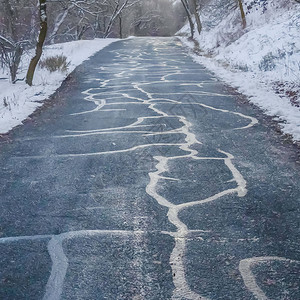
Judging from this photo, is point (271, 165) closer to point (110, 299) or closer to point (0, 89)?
point (110, 299)

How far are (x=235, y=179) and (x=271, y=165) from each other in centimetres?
64

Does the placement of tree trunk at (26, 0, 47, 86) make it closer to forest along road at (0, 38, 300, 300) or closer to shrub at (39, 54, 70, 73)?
shrub at (39, 54, 70, 73)

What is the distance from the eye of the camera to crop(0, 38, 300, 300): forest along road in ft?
7.76

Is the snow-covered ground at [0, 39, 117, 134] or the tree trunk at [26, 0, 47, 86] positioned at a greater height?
the tree trunk at [26, 0, 47, 86]

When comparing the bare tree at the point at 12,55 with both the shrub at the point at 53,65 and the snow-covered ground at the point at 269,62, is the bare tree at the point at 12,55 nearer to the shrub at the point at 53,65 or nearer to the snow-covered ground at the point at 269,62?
the shrub at the point at 53,65

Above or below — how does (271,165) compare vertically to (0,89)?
below

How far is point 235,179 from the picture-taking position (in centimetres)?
394

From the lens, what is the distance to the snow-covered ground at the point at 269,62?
23.2 feet

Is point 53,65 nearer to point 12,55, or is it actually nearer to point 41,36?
point 12,55

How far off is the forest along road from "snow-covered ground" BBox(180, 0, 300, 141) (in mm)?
740

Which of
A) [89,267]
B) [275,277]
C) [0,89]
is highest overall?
[0,89]

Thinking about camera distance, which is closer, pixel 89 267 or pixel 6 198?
pixel 89 267

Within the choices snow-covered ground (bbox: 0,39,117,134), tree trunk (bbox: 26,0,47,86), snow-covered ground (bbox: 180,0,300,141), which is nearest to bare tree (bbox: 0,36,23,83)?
snow-covered ground (bbox: 0,39,117,134)

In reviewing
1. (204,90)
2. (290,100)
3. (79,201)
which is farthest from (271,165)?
(204,90)
